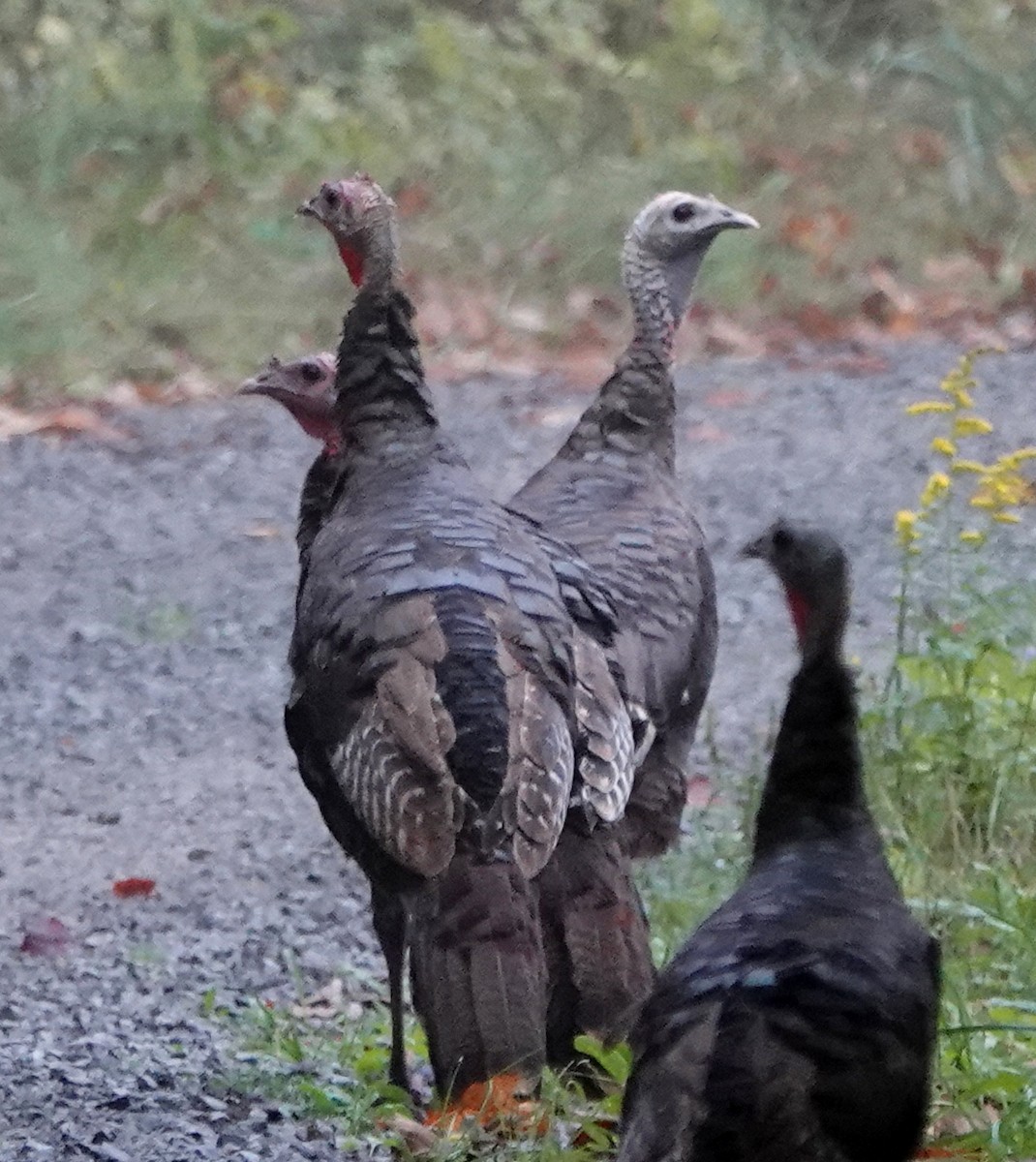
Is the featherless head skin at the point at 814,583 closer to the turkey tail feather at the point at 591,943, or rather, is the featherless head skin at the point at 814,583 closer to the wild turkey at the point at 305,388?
the turkey tail feather at the point at 591,943

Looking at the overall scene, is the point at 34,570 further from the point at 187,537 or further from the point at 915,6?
the point at 915,6

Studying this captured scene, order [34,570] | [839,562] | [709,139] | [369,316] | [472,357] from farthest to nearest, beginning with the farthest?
[709,139] → [472,357] → [34,570] → [369,316] → [839,562]

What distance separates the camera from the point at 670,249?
6.29 metres

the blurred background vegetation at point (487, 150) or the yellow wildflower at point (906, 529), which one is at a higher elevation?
the blurred background vegetation at point (487, 150)

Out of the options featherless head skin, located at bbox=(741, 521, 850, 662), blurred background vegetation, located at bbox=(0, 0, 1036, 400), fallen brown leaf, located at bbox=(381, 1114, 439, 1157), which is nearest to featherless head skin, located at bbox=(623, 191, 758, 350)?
featherless head skin, located at bbox=(741, 521, 850, 662)

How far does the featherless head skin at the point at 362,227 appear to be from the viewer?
518 centimetres

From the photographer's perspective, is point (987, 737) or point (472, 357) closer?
point (987, 737)

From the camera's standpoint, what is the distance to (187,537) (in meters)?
8.89

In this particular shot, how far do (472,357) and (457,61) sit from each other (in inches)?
98.0

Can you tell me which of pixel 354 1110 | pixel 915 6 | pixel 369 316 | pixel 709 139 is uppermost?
pixel 915 6

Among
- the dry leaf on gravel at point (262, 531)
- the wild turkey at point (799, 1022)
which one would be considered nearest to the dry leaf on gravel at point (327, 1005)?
the wild turkey at point (799, 1022)

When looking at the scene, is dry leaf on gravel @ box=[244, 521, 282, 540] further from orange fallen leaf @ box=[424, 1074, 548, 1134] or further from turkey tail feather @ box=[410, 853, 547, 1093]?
orange fallen leaf @ box=[424, 1074, 548, 1134]

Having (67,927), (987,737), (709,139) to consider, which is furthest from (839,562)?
(709,139)

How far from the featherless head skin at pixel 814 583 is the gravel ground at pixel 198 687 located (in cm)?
122
